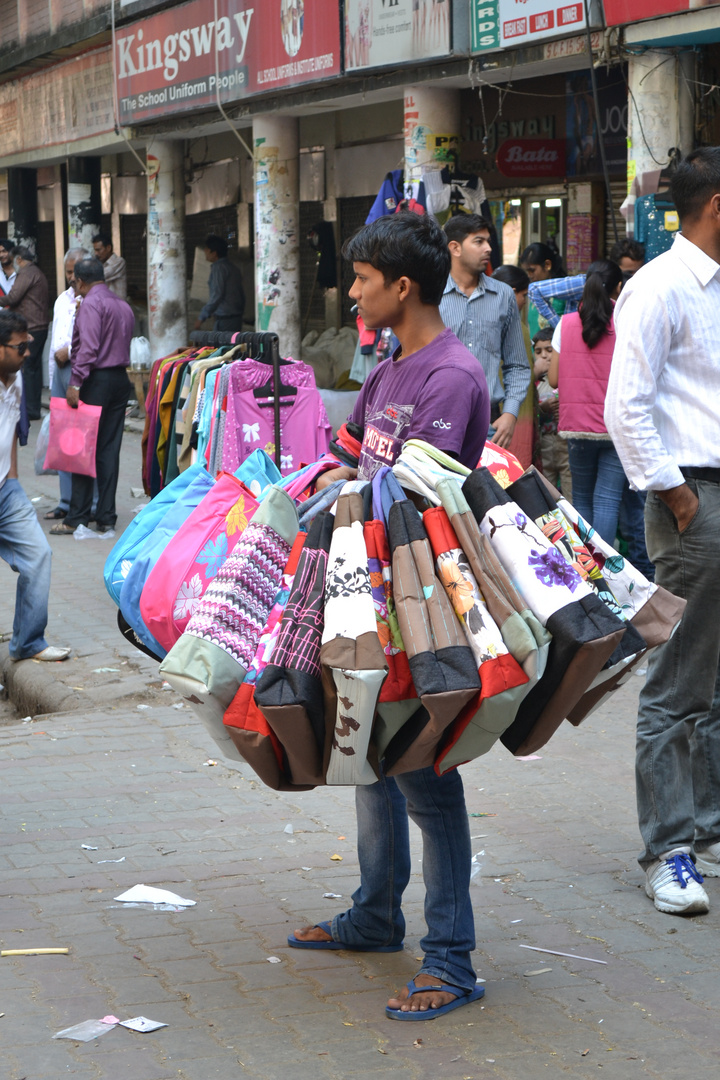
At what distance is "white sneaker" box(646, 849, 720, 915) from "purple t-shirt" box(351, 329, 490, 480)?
1416 mm

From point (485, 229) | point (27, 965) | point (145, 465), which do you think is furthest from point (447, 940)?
point (145, 465)

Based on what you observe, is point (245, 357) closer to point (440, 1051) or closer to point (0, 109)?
point (440, 1051)

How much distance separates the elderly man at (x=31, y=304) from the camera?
53.1 ft

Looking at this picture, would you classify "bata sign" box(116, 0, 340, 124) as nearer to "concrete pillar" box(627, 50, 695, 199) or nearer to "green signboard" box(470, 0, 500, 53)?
"green signboard" box(470, 0, 500, 53)

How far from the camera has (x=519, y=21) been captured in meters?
9.33

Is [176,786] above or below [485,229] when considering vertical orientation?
below

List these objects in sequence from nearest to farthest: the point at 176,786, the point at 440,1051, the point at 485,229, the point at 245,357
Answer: the point at 440,1051 → the point at 176,786 → the point at 485,229 → the point at 245,357

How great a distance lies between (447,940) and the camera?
128 inches

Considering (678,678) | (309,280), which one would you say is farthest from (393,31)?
(678,678)

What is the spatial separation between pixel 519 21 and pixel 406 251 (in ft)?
22.4

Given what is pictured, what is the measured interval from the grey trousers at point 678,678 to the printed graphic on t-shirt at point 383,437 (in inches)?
39.5

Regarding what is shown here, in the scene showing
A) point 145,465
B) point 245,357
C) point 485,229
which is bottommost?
point 145,465

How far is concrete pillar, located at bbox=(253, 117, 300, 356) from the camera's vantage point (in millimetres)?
14227

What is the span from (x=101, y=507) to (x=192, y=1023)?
769 cm
